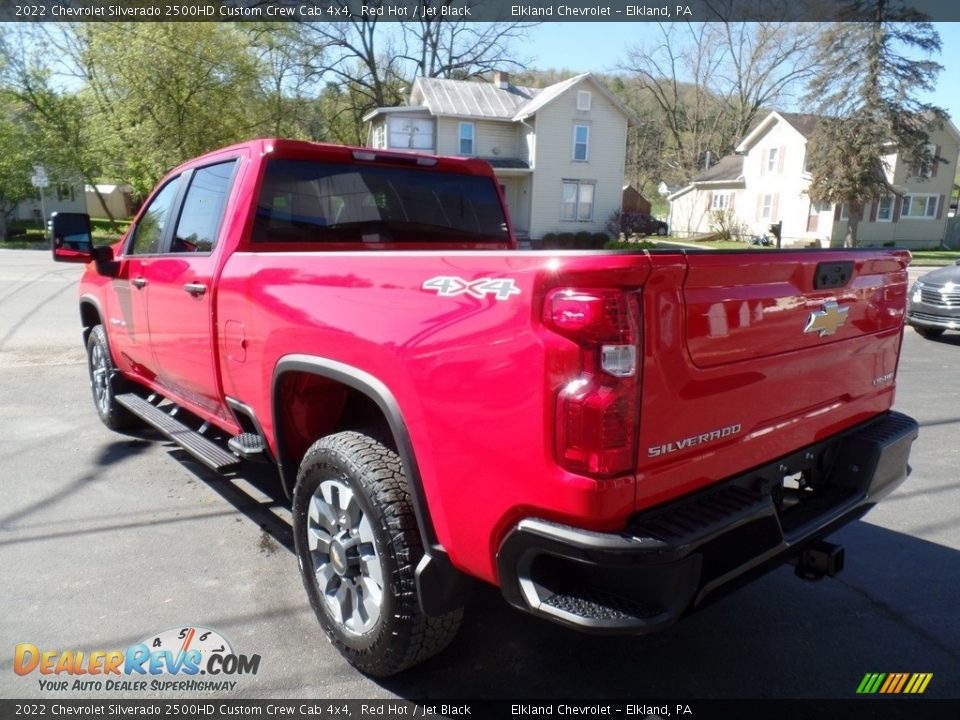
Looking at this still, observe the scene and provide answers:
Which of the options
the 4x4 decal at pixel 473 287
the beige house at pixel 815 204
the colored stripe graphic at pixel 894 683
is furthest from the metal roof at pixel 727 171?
the 4x4 decal at pixel 473 287

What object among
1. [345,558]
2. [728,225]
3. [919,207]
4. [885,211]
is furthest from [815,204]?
[345,558]

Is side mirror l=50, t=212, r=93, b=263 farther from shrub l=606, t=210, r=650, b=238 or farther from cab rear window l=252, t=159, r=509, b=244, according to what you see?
shrub l=606, t=210, r=650, b=238

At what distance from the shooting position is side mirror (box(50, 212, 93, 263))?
187 inches

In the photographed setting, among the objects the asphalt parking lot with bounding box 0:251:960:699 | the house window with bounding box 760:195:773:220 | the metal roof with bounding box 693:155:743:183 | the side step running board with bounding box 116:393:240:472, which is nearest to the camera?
the asphalt parking lot with bounding box 0:251:960:699

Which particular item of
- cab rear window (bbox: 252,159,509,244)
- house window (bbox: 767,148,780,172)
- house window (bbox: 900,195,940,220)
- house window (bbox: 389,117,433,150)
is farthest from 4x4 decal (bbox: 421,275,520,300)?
house window (bbox: 900,195,940,220)

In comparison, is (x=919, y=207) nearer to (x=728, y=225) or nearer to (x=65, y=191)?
(x=728, y=225)

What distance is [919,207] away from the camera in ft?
112

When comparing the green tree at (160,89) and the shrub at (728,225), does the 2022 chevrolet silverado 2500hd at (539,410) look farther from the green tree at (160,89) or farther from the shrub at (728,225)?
the shrub at (728,225)

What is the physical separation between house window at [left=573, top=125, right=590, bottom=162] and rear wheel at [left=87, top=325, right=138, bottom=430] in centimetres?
2872

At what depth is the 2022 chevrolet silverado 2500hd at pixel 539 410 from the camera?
6.23 ft

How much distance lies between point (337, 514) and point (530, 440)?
111 cm

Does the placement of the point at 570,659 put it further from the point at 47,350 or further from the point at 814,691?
the point at 47,350

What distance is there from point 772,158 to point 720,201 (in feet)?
16.7

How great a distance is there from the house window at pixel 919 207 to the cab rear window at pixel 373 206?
36.2m
